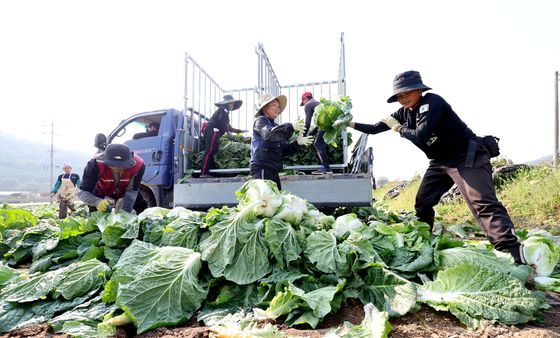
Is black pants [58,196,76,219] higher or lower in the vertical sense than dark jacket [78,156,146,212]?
lower

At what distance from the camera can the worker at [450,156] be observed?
10.2 ft

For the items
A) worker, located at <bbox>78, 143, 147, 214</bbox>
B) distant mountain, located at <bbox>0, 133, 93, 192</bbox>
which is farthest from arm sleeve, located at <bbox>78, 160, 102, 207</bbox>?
distant mountain, located at <bbox>0, 133, 93, 192</bbox>

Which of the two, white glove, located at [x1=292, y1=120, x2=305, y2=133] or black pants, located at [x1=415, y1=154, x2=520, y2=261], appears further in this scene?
white glove, located at [x1=292, y1=120, x2=305, y2=133]

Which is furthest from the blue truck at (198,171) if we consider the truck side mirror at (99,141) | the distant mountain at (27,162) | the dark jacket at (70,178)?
the distant mountain at (27,162)

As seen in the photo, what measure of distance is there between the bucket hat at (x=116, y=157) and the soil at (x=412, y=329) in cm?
288

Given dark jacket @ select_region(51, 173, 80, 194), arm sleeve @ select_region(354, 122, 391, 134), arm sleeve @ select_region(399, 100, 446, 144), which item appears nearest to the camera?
arm sleeve @ select_region(399, 100, 446, 144)

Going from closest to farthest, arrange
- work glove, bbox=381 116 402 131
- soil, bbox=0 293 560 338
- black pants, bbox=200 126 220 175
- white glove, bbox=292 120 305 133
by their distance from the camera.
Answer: soil, bbox=0 293 560 338
work glove, bbox=381 116 402 131
white glove, bbox=292 120 305 133
black pants, bbox=200 126 220 175

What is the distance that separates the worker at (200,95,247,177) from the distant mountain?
99003 millimetres

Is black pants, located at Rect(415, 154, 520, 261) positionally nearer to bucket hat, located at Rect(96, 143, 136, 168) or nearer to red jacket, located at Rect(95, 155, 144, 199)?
→ bucket hat, located at Rect(96, 143, 136, 168)

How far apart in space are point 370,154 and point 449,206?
4.77 m

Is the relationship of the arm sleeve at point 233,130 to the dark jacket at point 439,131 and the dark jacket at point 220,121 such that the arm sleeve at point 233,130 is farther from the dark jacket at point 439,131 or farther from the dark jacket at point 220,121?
the dark jacket at point 439,131

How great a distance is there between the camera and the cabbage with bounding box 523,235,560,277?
2822mm

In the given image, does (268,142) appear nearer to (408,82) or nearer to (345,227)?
(408,82)

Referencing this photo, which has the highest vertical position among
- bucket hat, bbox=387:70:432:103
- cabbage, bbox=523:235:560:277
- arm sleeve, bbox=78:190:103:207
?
bucket hat, bbox=387:70:432:103
